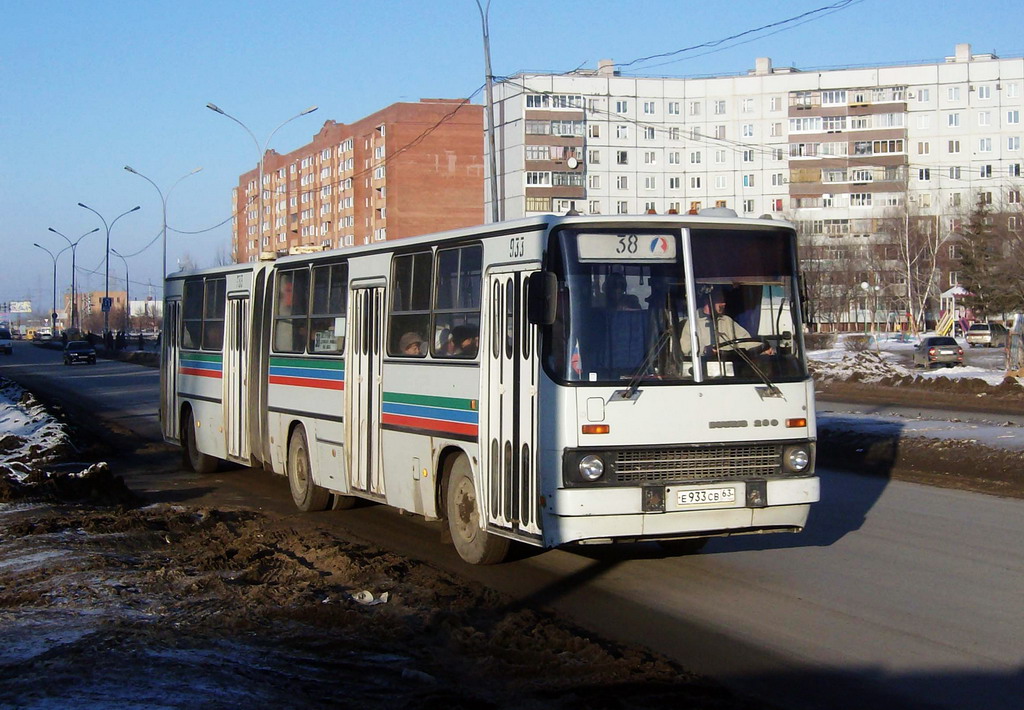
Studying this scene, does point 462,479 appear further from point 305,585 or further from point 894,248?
point 894,248

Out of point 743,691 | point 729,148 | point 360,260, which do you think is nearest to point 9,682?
point 743,691

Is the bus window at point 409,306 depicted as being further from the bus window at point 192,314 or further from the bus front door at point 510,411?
the bus window at point 192,314

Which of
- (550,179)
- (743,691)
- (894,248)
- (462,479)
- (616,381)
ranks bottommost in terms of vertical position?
(743,691)

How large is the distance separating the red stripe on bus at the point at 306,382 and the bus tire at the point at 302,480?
1.81 feet

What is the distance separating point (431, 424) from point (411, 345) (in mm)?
959

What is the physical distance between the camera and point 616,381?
27.8 feet

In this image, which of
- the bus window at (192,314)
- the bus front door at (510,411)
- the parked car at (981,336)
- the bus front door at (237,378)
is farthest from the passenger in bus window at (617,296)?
the parked car at (981,336)

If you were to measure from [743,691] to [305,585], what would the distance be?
3.84m

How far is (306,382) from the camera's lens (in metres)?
13.4

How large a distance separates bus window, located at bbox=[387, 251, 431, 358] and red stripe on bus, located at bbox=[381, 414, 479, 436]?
0.60 metres

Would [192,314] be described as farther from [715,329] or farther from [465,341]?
[715,329]

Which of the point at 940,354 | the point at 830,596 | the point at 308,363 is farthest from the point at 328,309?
the point at 940,354

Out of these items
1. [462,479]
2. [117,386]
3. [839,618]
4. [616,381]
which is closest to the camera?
[839,618]

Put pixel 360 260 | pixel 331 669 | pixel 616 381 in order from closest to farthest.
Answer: pixel 331 669, pixel 616 381, pixel 360 260
